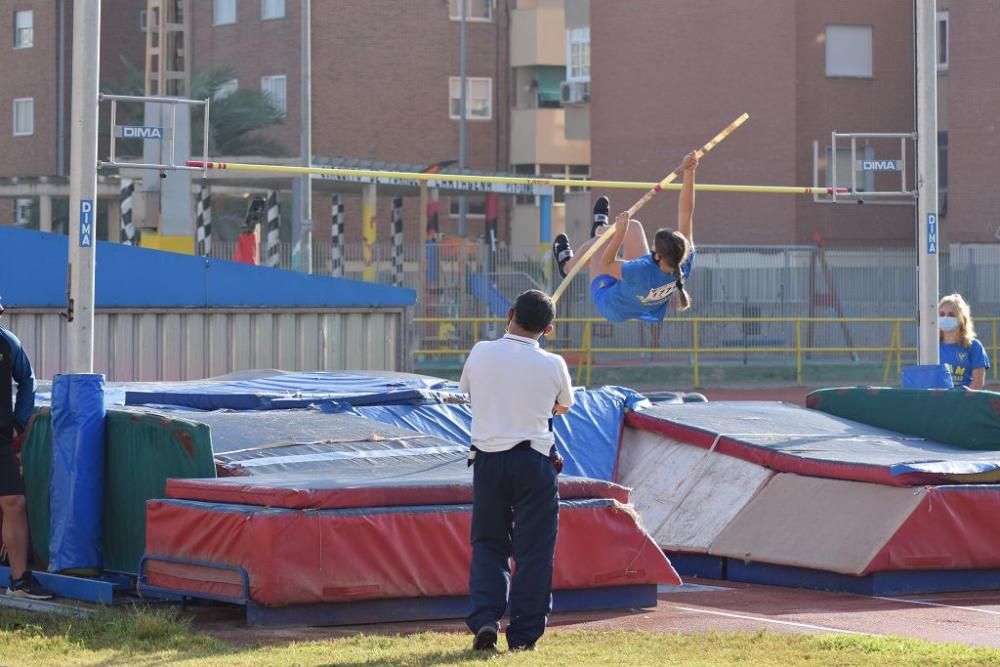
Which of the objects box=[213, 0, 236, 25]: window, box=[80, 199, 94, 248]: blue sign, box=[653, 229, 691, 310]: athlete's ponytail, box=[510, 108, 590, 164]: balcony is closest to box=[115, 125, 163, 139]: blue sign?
box=[80, 199, 94, 248]: blue sign

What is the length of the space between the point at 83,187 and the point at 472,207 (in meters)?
42.8

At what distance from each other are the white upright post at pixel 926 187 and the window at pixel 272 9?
3825 centimetres

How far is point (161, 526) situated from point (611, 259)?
459 centimetres

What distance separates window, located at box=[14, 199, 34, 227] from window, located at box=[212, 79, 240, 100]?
21.0 ft

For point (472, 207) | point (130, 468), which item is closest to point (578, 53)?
point (472, 207)

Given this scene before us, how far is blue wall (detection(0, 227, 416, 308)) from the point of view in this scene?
19172 millimetres

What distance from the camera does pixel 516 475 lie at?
791cm

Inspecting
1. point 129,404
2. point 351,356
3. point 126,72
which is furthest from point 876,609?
point 126,72

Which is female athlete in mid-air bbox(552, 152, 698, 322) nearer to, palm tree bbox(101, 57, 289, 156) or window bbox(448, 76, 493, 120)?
palm tree bbox(101, 57, 289, 156)

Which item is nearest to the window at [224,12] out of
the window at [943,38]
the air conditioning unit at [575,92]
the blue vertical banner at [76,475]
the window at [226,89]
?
the window at [226,89]

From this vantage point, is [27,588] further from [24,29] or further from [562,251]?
[24,29]

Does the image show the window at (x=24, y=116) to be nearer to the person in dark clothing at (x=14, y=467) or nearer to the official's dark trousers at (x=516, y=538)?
the person in dark clothing at (x=14, y=467)

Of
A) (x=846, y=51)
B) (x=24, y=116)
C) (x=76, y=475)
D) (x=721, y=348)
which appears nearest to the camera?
(x=76, y=475)

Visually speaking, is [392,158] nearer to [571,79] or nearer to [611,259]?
[571,79]
